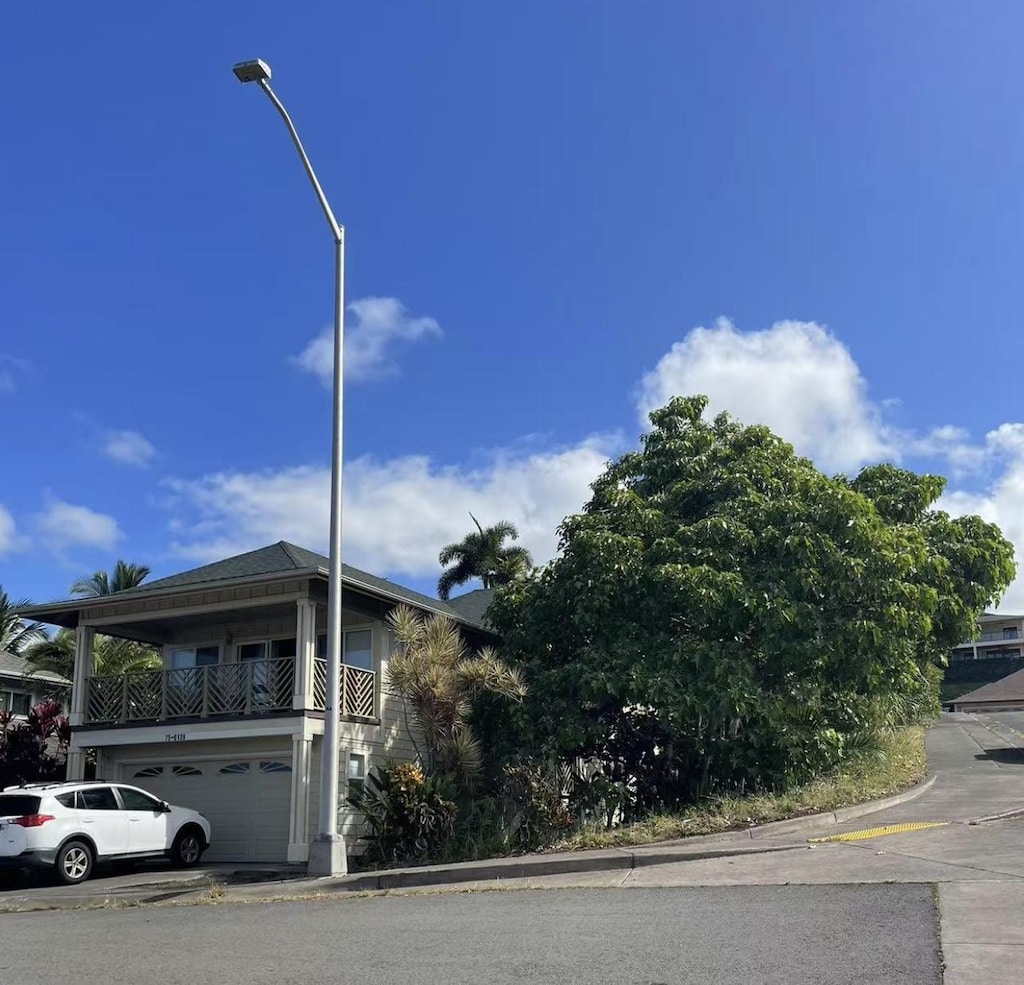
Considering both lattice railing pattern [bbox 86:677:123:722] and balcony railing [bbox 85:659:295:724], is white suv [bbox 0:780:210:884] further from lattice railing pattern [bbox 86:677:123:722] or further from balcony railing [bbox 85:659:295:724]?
lattice railing pattern [bbox 86:677:123:722]

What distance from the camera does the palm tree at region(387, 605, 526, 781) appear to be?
17188 mm

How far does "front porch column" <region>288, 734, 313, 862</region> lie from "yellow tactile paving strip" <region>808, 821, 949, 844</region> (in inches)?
351

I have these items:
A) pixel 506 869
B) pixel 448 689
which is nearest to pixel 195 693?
pixel 448 689

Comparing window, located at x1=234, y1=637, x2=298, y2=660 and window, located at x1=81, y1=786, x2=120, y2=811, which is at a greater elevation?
window, located at x1=234, y1=637, x2=298, y2=660

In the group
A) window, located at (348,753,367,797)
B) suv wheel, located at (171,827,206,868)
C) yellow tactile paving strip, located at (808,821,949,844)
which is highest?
window, located at (348,753,367,797)

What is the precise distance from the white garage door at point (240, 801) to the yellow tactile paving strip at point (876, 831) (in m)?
10.3

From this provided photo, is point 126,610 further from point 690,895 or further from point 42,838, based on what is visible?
point 690,895

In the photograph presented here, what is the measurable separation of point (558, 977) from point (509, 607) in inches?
487

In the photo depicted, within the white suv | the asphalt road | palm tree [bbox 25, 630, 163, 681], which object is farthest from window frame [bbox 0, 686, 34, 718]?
the asphalt road

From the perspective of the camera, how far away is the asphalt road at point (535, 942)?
7.16 m

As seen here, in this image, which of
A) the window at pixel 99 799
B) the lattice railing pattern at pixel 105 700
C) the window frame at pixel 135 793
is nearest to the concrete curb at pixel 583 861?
the window at pixel 99 799

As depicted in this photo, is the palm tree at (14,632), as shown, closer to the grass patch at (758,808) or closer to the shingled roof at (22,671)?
the shingled roof at (22,671)

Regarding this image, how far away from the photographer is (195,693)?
21016mm

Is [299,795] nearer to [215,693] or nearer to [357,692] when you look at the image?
[357,692]
